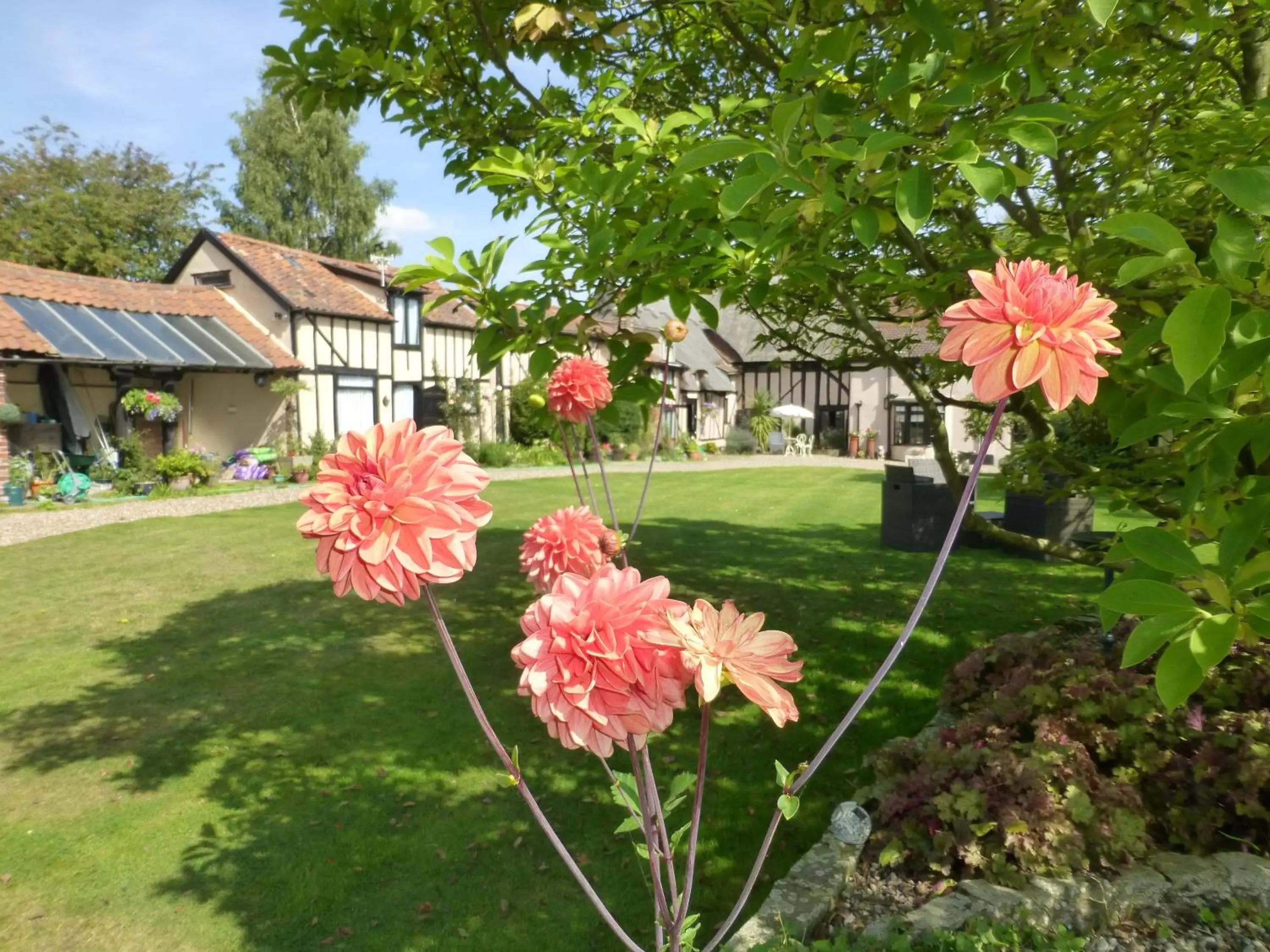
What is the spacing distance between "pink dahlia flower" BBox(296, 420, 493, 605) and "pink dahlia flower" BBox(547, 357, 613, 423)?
5.25ft

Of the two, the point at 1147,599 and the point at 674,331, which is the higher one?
the point at 674,331

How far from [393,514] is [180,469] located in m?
19.6

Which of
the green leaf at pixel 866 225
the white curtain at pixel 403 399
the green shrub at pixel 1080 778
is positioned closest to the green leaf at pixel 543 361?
the green leaf at pixel 866 225

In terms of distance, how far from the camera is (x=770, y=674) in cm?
113

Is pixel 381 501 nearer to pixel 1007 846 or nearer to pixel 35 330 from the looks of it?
pixel 1007 846

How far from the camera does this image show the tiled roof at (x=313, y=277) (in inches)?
878

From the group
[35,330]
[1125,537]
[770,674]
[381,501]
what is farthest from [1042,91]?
[35,330]

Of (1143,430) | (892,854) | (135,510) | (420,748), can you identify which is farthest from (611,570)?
(135,510)

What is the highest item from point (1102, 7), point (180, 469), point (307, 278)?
point (307, 278)

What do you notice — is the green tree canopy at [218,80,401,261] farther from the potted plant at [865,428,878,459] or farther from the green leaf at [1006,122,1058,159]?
the green leaf at [1006,122,1058,159]

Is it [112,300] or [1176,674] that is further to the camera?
[112,300]

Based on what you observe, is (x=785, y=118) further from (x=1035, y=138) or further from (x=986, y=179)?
(x=1035, y=138)

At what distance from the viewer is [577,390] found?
2.81 m

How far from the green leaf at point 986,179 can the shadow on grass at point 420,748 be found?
308cm
